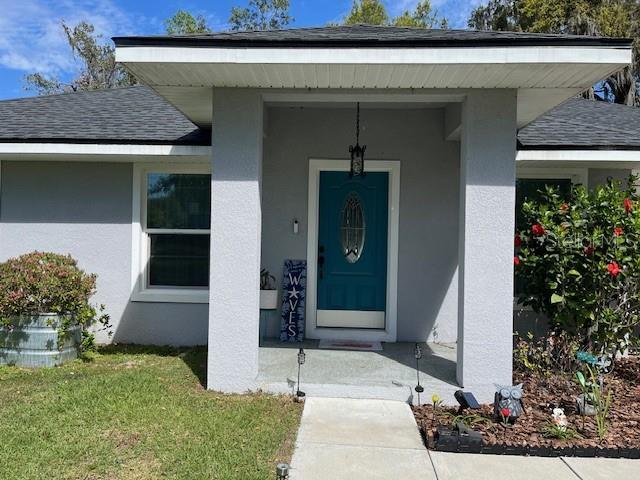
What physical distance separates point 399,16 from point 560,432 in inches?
962

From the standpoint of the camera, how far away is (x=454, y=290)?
21.7ft

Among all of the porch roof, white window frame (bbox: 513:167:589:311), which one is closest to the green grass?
the porch roof

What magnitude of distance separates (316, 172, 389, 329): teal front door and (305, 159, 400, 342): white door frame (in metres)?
0.09

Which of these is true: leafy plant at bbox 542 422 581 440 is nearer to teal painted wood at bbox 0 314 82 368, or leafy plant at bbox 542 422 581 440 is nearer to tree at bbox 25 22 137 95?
teal painted wood at bbox 0 314 82 368

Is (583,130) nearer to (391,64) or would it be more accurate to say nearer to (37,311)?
(391,64)

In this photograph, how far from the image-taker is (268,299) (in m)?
6.39

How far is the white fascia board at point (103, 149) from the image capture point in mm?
6188

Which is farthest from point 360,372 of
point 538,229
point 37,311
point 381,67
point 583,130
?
point 583,130

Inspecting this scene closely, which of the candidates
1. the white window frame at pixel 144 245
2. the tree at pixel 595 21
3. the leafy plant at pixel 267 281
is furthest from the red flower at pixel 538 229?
the tree at pixel 595 21

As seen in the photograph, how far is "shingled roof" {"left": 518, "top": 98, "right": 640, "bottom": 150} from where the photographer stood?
232 inches

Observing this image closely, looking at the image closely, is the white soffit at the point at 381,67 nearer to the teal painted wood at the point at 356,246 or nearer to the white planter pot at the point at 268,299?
the teal painted wood at the point at 356,246

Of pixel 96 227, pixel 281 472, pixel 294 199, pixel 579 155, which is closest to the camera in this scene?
pixel 281 472

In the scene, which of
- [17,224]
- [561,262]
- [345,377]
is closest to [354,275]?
[345,377]

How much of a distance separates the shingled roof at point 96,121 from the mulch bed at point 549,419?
14.7ft
